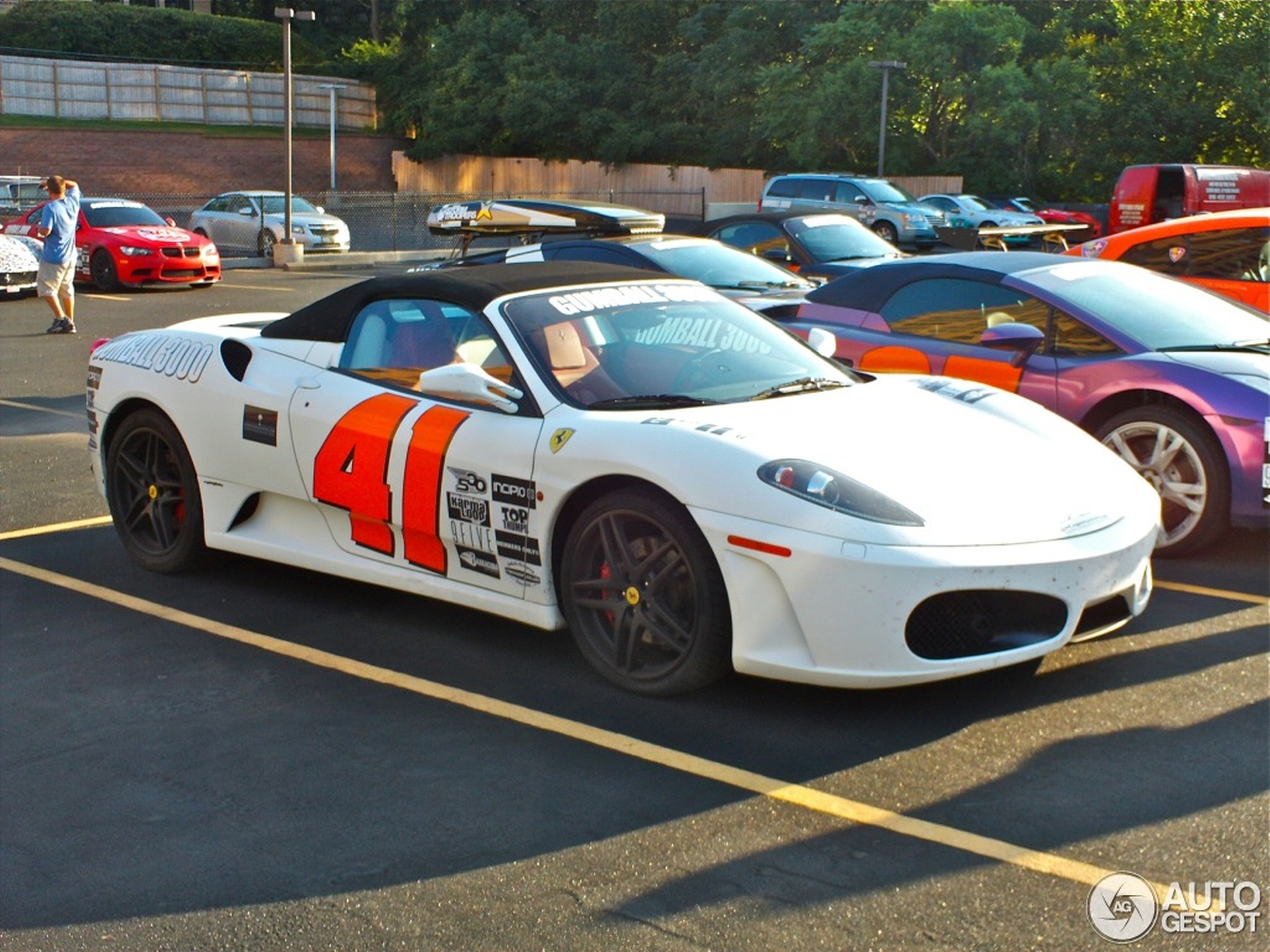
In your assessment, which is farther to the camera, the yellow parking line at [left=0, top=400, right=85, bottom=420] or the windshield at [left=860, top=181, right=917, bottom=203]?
the windshield at [left=860, top=181, right=917, bottom=203]

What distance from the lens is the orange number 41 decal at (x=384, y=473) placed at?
18.2ft

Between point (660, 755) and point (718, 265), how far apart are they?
738cm

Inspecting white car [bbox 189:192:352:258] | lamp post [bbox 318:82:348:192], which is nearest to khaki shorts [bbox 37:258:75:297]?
white car [bbox 189:192:352:258]

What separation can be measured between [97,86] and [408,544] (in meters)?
57.4

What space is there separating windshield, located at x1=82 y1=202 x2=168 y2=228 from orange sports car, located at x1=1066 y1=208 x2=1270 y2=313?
57.2 feet

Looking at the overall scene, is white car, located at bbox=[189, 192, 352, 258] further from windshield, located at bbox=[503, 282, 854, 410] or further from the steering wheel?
the steering wheel

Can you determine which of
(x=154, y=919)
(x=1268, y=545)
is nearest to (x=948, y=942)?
(x=154, y=919)

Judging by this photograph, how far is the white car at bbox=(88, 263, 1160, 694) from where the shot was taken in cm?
460

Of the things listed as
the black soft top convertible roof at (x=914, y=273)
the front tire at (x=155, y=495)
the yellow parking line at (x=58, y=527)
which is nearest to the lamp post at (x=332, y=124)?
the black soft top convertible roof at (x=914, y=273)

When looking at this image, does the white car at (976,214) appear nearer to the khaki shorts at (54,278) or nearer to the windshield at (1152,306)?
the khaki shorts at (54,278)

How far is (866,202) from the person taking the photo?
34.5 metres

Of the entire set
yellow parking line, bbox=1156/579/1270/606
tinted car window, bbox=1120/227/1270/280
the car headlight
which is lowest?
yellow parking line, bbox=1156/579/1270/606

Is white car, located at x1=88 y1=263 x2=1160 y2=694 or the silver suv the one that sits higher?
the silver suv

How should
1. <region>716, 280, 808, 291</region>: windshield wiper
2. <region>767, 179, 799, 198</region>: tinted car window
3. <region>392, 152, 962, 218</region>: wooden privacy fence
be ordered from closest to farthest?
<region>716, 280, 808, 291</region>: windshield wiper, <region>767, 179, 799, 198</region>: tinted car window, <region>392, 152, 962, 218</region>: wooden privacy fence
